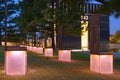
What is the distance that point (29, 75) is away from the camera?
10.9 meters

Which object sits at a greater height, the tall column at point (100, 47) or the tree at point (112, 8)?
the tree at point (112, 8)

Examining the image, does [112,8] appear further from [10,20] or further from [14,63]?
[10,20]

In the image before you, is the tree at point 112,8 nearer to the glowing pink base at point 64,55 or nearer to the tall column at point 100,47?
the tall column at point 100,47

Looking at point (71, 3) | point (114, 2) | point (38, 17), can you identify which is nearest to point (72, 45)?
point (38, 17)

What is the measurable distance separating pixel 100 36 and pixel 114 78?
2.87 m

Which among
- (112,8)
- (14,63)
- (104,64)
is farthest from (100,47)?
(14,63)

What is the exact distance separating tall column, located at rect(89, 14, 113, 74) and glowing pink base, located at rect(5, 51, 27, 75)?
10.2ft

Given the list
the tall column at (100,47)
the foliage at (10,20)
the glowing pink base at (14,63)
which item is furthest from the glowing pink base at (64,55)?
the foliage at (10,20)

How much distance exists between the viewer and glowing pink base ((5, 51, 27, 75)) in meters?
11.3

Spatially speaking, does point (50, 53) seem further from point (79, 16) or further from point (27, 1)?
point (27, 1)

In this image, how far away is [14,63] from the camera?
11.4 m

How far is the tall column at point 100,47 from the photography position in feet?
41.9

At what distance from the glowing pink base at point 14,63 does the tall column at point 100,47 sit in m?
3.09

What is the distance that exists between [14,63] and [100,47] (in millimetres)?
3762
